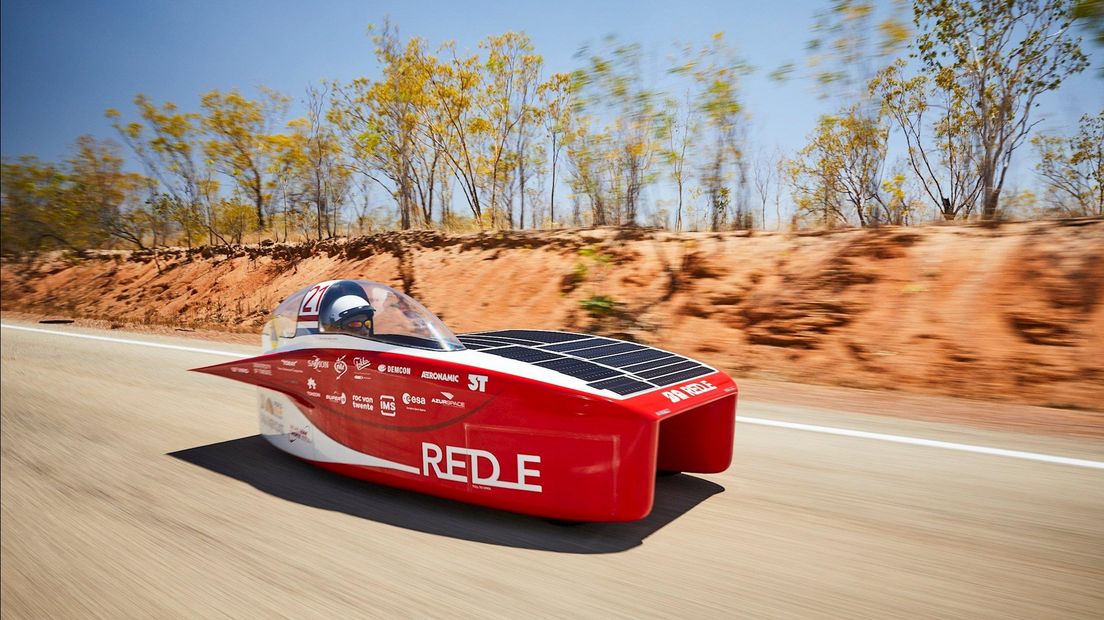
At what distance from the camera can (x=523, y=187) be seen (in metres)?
16.9

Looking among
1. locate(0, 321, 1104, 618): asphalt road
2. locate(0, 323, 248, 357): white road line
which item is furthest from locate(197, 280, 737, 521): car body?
locate(0, 323, 248, 357): white road line

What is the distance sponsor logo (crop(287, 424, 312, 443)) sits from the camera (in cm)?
428

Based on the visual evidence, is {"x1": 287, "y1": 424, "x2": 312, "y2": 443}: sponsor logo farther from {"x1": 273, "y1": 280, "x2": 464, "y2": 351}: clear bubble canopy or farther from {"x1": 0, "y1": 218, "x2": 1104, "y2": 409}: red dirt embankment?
{"x1": 0, "y1": 218, "x2": 1104, "y2": 409}: red dirt embankment

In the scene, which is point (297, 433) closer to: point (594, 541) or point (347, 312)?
point (347, 312)

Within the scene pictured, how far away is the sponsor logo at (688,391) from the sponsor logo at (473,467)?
0.70 m

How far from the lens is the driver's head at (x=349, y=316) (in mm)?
4008

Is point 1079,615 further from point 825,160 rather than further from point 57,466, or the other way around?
point 825,160

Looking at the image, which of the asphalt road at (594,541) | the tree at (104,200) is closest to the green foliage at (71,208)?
the tree at (104,200)

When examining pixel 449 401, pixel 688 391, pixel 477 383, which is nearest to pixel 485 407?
pixel 477 383

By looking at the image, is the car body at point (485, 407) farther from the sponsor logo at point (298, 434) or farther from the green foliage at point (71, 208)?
the green foliage at point (71, 208)

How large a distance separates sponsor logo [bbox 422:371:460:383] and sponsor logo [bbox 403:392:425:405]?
122mm

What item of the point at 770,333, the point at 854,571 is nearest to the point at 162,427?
the point at 854,571

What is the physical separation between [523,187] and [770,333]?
976 centimetres

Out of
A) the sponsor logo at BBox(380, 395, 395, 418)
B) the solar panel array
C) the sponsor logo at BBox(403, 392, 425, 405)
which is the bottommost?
the sponsor logo at BBox(380, 395, 395, 418)
